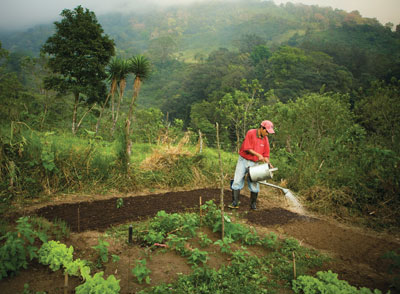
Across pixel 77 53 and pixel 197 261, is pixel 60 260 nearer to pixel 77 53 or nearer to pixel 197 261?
pixel 197 261

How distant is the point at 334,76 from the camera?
3978 cm

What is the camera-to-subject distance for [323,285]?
250cm

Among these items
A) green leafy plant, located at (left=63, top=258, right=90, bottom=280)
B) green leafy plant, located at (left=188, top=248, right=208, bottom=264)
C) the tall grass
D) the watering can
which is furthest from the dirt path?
green leafy plant, located at (left=188, top=248, right=208, bottom=264)

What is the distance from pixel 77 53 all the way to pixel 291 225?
14.5 m

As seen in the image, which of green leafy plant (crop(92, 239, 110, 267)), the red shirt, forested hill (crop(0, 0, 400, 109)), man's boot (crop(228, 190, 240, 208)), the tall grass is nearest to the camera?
green leafy plant (crop(92, 239, 110, 267))

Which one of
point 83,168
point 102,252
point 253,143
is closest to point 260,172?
point 253,143

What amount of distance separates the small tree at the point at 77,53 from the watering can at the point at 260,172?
39.5 ft

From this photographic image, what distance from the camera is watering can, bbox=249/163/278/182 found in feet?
15.2

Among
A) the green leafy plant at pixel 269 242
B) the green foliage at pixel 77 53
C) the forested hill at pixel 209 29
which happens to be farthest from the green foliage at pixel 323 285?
the forested hill at pixel 209 29

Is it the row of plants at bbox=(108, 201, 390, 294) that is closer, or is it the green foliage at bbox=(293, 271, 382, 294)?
the green foliage at bbox=(293, 271, 382, 294)

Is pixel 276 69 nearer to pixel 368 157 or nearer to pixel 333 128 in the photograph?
pixel 333 128

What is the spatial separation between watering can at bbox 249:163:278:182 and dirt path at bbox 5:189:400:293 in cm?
73

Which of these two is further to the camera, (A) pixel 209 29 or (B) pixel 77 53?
(A) pixel 209 29

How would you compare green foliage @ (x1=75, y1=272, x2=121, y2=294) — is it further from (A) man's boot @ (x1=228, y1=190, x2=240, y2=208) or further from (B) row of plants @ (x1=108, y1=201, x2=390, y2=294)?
(A) man's boot @ (x1=228, y1=190, x2=240, y2=208)
